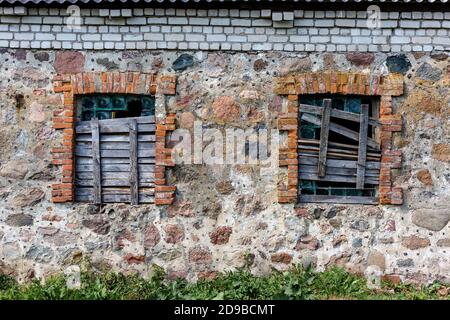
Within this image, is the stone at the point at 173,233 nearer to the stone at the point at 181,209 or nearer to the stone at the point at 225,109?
the stone at the point at 181,209

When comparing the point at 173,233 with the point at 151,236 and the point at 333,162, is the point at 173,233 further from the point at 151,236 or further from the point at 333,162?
the point at 333,162

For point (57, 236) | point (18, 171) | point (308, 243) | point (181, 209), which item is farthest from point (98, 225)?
point (308, 243)

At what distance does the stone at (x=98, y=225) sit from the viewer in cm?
732

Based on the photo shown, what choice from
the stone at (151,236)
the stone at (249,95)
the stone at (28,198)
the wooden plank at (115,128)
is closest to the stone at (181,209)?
the stone at (151,236)

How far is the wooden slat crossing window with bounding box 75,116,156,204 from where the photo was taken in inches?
290

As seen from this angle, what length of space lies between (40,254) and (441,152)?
479cm

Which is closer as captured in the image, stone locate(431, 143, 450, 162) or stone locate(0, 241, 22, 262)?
stone locate(431, 143, 450, 162)

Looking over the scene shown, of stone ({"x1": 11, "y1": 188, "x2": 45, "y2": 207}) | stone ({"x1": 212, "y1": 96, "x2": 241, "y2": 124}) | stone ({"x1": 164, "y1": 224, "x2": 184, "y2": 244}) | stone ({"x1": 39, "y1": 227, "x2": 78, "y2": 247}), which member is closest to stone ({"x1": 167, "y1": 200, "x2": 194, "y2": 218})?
stone ({"x1": 164, "y1": 224, "x2": 184, "y2": 244})

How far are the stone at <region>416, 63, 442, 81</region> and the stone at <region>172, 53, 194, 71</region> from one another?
2627 mm

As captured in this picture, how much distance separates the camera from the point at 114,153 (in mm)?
7398

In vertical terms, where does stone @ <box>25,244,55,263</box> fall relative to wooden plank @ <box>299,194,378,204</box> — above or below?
below

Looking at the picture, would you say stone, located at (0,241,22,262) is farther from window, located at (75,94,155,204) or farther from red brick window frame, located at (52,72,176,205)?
window, located at (75,94,155,204)

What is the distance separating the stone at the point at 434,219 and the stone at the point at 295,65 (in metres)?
2.14

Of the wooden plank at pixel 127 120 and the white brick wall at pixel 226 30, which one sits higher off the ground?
the white brick wall at pixel 226 30
